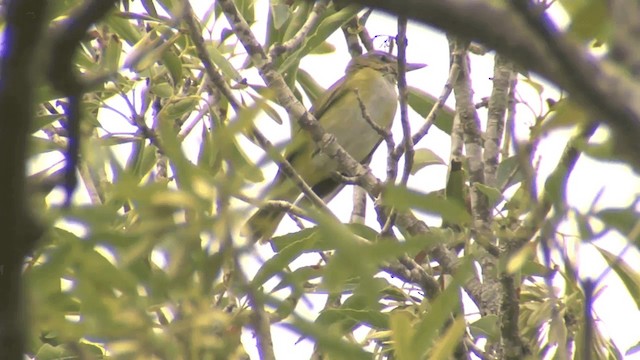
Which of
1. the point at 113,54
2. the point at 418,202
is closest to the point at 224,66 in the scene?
the point at 113,54

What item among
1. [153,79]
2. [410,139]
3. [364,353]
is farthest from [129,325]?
[153,79]

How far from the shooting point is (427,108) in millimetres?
3979

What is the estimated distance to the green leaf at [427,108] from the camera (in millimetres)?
3949

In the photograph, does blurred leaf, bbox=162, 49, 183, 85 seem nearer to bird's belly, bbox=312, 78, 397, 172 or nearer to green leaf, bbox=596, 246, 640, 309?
green leaf, bbox=596, 246, 640, 309

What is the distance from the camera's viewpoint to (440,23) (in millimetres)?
531

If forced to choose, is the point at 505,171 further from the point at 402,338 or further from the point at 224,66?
the point at 402,338

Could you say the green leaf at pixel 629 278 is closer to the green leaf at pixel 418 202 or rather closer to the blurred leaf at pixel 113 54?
the green leaf at pixel 418 202

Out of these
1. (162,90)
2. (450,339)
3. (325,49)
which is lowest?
(450,339)

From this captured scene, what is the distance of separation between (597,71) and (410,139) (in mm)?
2391

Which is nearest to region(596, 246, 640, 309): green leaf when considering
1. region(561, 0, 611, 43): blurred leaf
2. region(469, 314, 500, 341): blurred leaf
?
region(469, 314, 500, 341): blurred leaf

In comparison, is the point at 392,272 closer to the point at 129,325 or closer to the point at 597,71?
the point at 129,325

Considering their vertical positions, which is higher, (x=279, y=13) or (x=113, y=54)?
(x=279, y=13)

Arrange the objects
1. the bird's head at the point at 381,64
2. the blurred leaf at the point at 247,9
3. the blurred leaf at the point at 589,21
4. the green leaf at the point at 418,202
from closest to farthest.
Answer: the blurred leaf at the point at 589,21 < the green leaf at the point at 418,202 < the blurred leaf at the point at 247,9 < the bird's head at the point at 381,64

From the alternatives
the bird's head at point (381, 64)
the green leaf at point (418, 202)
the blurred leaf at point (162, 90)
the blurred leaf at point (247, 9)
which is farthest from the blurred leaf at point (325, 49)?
the green leaf at point (418, 202)
